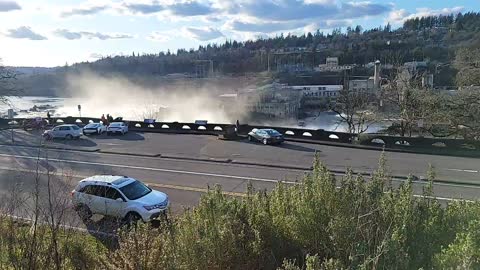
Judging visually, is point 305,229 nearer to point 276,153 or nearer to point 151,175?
point 151,175

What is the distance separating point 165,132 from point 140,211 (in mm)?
24000

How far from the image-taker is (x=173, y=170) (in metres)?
21.9

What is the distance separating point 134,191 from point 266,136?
16.3m

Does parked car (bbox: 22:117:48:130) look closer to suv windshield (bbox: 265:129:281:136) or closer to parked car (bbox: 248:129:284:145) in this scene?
parked car (bbox: 248:129:284:145)

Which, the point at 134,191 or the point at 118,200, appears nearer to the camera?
the point at 118,200

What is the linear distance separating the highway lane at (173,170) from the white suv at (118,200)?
2460 mm

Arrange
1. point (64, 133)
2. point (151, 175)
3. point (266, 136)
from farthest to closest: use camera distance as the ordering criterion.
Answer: point (64, 133) < point (266, 136) < point (151, 175)

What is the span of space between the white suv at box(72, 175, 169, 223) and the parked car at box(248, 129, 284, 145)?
15.6 m

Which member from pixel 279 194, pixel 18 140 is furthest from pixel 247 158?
pixel 18 140

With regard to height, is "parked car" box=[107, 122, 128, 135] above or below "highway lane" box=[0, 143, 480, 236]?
above

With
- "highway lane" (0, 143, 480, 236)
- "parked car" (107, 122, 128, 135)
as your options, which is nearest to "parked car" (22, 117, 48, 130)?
"parked car" (107, 122, 128, 135)

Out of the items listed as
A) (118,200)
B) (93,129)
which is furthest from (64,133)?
(118,200)

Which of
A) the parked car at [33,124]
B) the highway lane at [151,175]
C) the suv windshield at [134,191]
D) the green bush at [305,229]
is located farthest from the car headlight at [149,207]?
the parked car at [33,124]

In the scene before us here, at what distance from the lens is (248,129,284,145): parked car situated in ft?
94.7
